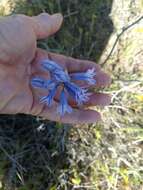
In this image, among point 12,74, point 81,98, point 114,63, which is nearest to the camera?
point 81,98

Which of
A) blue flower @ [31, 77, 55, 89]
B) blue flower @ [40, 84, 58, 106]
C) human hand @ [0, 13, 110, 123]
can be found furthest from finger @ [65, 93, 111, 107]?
blue flower @ [31, 77, 55, 89]

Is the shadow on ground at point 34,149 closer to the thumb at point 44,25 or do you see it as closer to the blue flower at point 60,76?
the thumb at point 44,25

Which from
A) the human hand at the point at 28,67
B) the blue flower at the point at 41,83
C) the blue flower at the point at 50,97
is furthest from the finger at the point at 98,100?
the blue flower at the point at 41,83

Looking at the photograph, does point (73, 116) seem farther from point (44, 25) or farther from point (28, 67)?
point (44, 25)

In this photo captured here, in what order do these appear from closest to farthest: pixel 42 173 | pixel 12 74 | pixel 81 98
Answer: pixel 81 98 → pixel 12 74 → pixel 42 173

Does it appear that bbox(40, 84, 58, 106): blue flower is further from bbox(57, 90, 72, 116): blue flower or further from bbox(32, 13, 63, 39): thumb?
bbox(32, 13, 63, 39): thumb

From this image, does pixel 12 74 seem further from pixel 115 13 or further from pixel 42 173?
pixel 115 13

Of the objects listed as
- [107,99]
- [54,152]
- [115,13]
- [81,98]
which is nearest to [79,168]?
[54,152]

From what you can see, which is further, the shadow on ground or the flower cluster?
the shadow on ground
